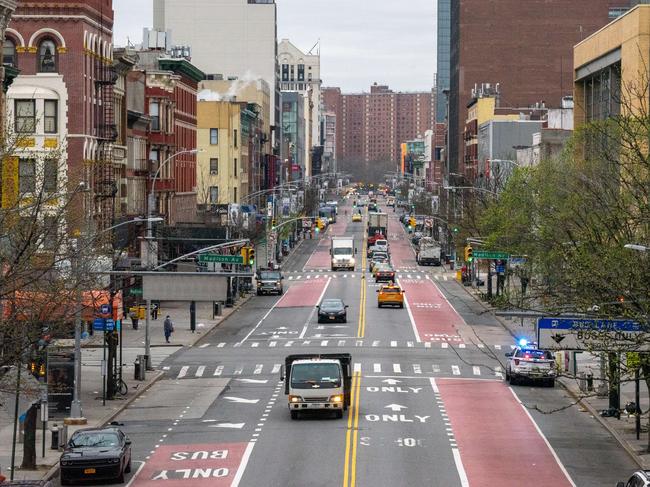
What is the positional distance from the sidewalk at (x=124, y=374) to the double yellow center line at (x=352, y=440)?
7688 mm

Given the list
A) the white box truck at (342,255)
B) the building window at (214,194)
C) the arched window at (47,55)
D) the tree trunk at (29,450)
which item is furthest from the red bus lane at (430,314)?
the tree trunk at (29,450)

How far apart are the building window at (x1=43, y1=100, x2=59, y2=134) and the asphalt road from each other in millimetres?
13630

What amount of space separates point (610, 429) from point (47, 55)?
42340 millimetres

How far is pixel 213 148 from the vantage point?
15500 cm

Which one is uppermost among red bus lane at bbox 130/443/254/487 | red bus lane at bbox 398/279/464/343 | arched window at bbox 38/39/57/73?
arched window at bbox 38/39/57/73

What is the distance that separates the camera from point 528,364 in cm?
5681

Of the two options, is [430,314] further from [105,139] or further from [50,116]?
[50,116]

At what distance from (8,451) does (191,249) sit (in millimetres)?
62084

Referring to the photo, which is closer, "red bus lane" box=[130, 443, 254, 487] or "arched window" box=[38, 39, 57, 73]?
"red bus lane" box=[130, 443, 254, 487]

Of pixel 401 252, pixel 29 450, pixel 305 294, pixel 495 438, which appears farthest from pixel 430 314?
pixel 401 252

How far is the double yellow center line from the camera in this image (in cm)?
3697

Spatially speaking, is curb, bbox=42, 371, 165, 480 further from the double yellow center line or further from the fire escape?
the fire escape

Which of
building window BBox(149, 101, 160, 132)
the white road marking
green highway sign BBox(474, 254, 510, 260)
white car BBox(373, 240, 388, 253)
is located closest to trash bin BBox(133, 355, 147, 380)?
the white road marking

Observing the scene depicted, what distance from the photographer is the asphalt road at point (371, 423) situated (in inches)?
1502
